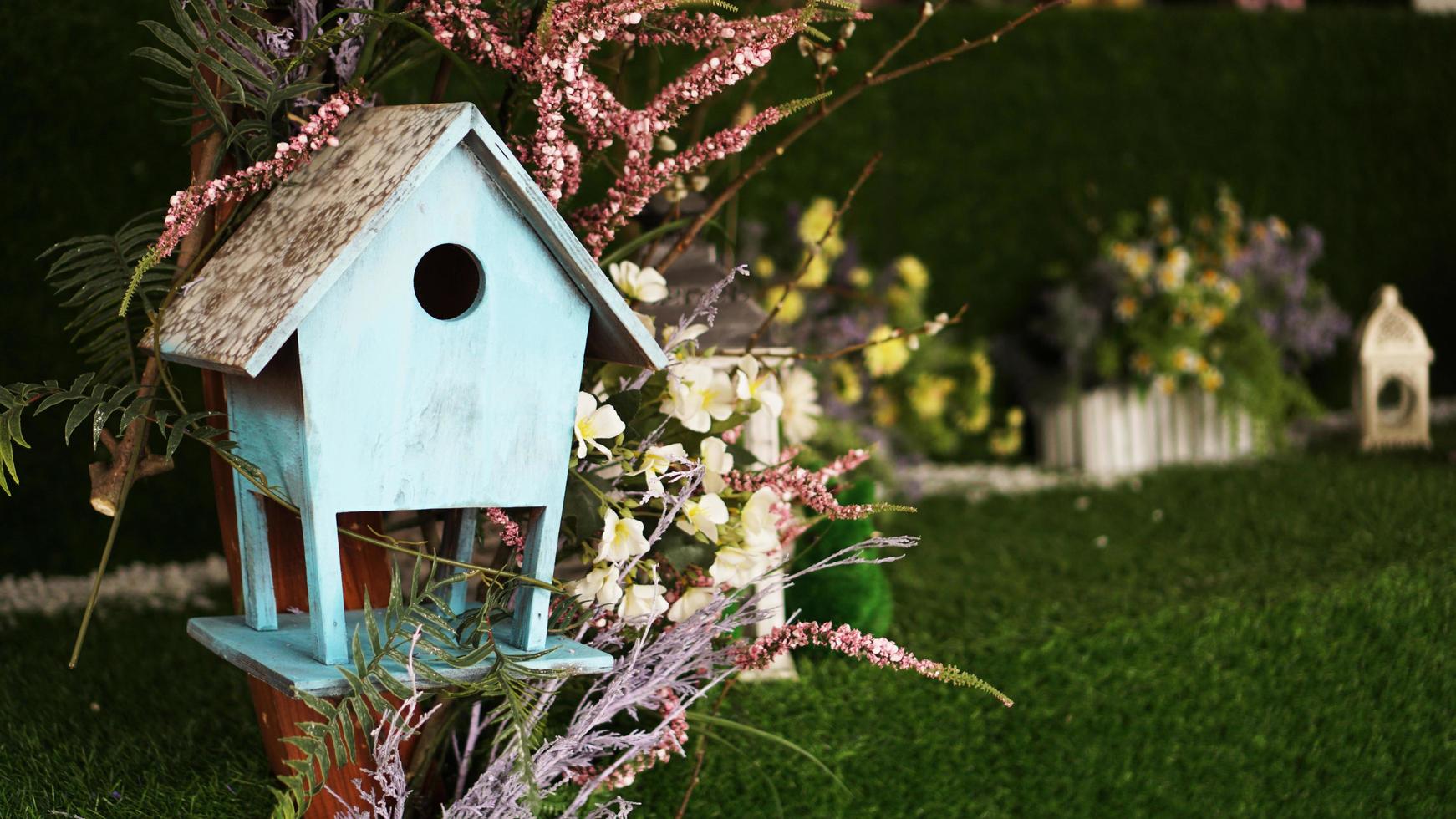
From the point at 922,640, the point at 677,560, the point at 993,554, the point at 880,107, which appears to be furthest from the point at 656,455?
the point at 880,107

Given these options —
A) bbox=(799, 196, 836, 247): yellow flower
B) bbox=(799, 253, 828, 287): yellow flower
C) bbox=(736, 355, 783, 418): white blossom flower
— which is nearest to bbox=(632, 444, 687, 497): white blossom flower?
bbox=(736, 355, 783, 418): white blossom flower

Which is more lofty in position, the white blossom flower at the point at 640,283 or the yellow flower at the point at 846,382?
the white blossom flower at the point at 640,283

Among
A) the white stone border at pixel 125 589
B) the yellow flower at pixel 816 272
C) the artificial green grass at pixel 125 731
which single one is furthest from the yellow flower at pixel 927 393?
the artificial green grass at pixel 125 731

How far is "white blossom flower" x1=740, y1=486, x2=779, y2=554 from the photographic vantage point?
1.66 metres

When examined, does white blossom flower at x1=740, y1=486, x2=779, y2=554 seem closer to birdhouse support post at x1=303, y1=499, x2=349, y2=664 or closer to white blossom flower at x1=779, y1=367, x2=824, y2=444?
birdhouse support post at x1=303, y1=499, x2=349, y2=664

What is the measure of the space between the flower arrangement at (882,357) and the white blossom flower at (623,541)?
236cm

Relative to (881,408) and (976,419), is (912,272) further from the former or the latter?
(976,419)

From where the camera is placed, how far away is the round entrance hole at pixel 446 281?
5.55ft

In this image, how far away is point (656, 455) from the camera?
1598mm

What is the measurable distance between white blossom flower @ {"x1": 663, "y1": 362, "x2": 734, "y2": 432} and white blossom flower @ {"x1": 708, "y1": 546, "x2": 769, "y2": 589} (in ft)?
0.54

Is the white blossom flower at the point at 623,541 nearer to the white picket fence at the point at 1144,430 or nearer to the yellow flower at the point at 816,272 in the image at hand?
the yellow flower at the point at 816,272

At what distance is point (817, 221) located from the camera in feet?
14.2

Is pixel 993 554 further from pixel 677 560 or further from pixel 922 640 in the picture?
pixel 677 560

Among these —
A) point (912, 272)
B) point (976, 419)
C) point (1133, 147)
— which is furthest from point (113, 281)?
point (1133, 147)
